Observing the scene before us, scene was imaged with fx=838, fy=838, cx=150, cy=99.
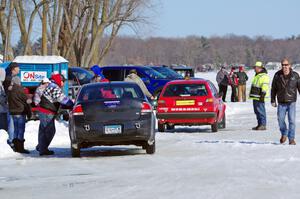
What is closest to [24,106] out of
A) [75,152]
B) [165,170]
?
[75,152]

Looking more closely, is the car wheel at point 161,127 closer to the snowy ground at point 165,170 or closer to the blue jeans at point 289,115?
the snowy ground at point 165,170

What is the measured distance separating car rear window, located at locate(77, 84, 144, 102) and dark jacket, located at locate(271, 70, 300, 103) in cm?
289

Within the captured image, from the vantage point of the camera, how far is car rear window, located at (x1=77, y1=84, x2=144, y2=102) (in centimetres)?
1553

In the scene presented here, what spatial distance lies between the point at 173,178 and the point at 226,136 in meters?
8.23

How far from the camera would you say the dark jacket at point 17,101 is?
16.8 meters

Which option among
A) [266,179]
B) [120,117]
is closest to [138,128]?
[120,117]

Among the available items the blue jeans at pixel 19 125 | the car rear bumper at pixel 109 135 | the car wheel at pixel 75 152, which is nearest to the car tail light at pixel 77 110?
the car rear bumper at pixel 109 135

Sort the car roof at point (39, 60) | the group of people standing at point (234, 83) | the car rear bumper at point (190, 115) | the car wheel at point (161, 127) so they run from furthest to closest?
1. the group of people standing at point (234, 83)
2. the car roof at point (39, 60)
3. the car wheel at point (161, 127)
4. the car rear bumper at point (190, 115)

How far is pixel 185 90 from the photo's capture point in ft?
71.3

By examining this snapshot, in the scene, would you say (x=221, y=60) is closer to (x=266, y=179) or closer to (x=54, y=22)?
(x=54, y=22)

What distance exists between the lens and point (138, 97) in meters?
15.6

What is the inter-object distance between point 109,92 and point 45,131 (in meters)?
1.77

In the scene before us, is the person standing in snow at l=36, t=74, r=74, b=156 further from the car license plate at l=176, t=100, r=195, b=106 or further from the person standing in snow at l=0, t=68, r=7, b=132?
the car license plate at l=176, t=100, r=195, b=106

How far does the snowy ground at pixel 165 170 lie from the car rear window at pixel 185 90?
204 centimetres
